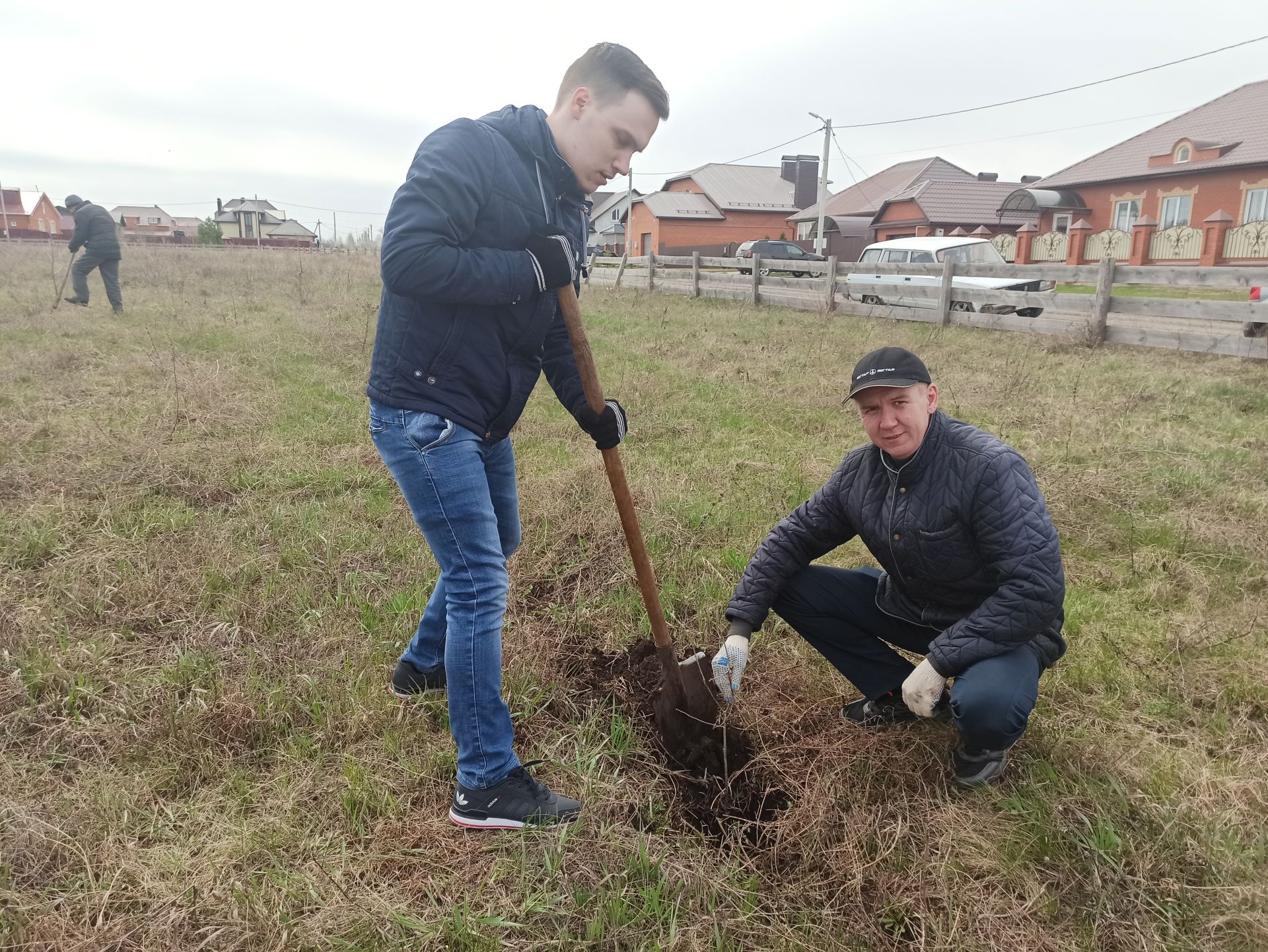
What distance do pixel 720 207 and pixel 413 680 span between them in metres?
48.7

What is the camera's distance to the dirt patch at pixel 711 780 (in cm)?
222

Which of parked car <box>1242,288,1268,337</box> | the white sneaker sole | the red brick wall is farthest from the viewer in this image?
the red brick wall

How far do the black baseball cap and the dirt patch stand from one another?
3.59 ft

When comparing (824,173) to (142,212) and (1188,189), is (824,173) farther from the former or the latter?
(142,212)

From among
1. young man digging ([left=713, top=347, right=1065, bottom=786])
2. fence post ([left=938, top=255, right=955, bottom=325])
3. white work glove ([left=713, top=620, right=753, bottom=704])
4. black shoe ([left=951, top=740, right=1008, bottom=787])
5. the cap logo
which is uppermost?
fence post ([left=938, top=255, right=955, bottom=325])

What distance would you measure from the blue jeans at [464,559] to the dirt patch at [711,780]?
486 millimetres

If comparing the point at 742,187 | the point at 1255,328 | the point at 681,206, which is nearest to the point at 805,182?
the point at 742,187

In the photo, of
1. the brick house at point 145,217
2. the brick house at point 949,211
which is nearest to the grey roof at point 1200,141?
the brick house at point 949,211

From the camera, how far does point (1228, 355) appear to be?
8.51m

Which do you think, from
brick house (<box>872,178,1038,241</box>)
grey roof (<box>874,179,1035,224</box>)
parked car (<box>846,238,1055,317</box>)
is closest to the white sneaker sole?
parked car (<box>846,238,1055,317</box>)

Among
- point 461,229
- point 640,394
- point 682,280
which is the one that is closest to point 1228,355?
point 640,394

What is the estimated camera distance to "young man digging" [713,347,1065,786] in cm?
213

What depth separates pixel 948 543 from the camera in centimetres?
227

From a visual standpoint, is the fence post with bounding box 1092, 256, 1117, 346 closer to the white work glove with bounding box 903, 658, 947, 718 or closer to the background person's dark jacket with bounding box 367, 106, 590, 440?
the white work glove with bounding box 903, 658, 947, 718
